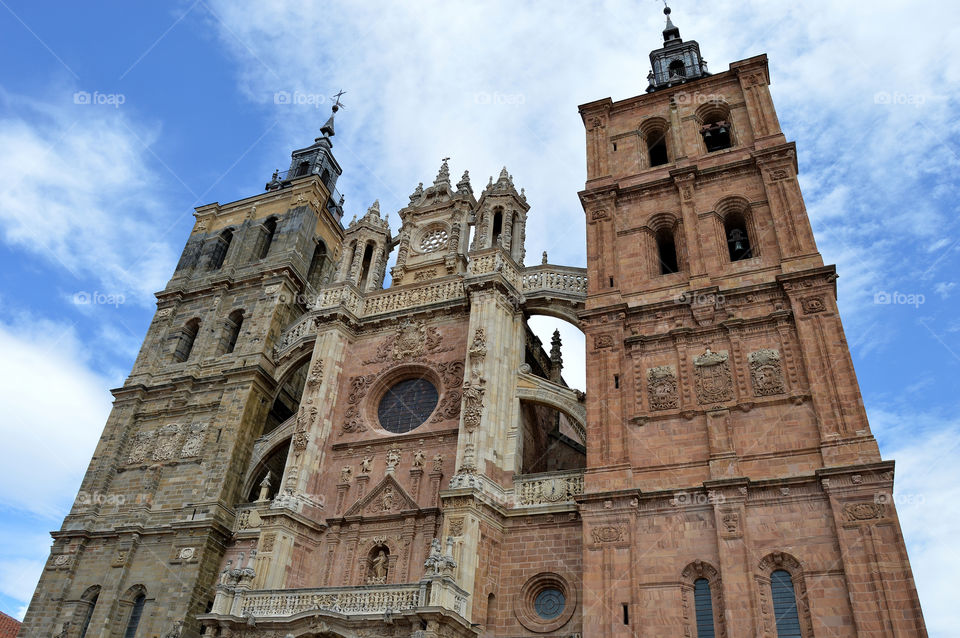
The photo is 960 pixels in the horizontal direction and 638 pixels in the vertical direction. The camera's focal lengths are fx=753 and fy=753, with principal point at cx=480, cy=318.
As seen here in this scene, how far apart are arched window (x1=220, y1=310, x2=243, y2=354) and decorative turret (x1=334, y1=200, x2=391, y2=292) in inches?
214

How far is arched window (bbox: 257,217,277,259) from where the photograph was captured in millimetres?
31269

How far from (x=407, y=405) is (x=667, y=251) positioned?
9.27 m

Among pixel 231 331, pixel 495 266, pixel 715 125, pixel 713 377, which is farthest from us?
pixel 231 331

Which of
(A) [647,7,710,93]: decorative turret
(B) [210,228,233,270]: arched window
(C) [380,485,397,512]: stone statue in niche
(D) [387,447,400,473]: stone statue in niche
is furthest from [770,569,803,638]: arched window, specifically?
(B) [210,228,233,270]: arched window

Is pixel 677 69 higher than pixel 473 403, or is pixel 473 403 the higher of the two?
pixel 677 69

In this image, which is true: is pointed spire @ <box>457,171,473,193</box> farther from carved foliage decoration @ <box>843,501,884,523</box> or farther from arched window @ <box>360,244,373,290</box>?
carved foliage decoration @ <box>843,501,884,523</box>

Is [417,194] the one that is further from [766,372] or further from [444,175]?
[766,372]

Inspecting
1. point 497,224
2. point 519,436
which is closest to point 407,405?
point 519,436

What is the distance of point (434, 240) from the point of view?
2700 centimetres

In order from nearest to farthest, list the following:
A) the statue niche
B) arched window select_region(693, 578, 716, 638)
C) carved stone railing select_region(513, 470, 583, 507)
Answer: arched window select_region(693, 578, 716, 638)
carved stone railing select_region(513, 470, 583, 507)
the statue niche

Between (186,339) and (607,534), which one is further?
(186,339)

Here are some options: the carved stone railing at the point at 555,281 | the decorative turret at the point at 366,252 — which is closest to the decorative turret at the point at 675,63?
the carved stone railing at the point at 555,281

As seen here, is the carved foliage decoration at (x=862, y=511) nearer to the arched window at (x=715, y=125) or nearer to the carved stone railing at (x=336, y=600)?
the carved stone railing at (x=336, y=600)

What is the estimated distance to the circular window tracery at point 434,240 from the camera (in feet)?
87.3
